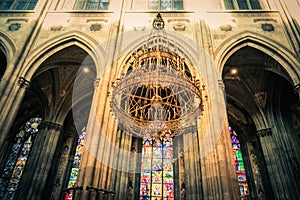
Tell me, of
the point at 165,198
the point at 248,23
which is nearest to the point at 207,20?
the point at 248,23

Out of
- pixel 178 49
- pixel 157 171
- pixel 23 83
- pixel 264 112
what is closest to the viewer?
pixel 23 83

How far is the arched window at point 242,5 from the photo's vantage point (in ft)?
38.0

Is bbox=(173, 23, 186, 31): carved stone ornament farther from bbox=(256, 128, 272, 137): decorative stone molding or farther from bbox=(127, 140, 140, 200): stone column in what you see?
bbox=(256, 128, 272, 137): decorative stone molding

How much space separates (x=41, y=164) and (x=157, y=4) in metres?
10.3

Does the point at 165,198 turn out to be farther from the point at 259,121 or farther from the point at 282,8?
the point at 282,8

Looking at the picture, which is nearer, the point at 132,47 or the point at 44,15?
the point at 132,47

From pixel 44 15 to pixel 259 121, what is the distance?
12324 millimetres

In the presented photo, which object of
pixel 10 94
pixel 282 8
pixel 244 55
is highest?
pixel 282 8

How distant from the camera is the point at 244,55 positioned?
10219mm

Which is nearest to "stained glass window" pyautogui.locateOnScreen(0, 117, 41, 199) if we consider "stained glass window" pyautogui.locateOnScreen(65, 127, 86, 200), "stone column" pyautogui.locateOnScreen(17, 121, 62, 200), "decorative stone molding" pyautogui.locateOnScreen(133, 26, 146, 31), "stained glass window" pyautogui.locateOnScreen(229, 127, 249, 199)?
"stone column" pyautogui.locateOnScreen(17, 121, 62, 200)

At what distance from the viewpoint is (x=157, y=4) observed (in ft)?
40.0

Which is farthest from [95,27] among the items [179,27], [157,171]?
[157,171]

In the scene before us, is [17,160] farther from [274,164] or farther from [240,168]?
[274,164]

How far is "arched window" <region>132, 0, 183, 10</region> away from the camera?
11945mm
